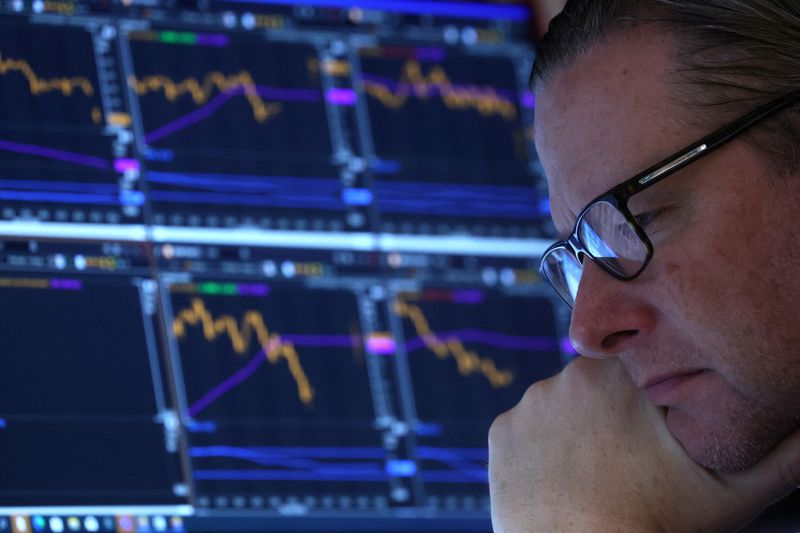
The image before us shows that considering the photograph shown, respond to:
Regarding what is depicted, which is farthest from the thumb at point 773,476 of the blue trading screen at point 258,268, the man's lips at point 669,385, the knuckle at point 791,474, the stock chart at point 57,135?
the stock chart at point 57,135

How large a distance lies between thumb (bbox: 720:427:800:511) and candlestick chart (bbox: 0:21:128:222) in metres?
1.16

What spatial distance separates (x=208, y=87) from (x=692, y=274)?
1172 millimetres

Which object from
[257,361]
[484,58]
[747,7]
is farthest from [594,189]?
[484,58]

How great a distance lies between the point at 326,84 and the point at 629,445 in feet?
3.41

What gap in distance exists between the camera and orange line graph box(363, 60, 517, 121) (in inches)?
99.2

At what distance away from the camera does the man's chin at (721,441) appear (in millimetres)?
1526

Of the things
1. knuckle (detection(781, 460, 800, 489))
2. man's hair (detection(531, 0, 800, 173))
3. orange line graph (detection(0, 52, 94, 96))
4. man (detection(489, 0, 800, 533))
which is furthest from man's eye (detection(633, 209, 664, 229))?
orange line graph (detection(0, 52, 94, 96))

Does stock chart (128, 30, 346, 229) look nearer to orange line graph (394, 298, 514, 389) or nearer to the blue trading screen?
the blue trading screen

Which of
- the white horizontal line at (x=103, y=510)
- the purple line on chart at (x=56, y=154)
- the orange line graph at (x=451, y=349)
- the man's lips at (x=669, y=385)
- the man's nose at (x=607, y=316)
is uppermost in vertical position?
the purple line on chart at (x=56, y=154)

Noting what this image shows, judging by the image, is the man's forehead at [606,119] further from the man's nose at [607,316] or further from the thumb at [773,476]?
the thumb at [773,476]

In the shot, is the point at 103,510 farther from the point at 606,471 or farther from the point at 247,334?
the point at 606,471

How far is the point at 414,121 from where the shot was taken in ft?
8.29

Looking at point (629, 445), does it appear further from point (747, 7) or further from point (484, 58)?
point (484, 58)

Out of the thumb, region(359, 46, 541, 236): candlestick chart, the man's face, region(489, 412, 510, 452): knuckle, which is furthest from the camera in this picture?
region(359, 46, 541, 236): candlestick chart
